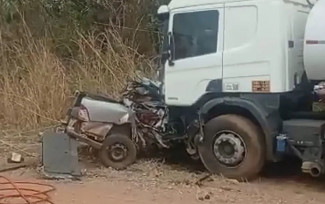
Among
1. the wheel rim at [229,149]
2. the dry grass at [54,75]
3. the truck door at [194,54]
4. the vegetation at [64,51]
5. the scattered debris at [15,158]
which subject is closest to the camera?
the wheel rim at [229,149]

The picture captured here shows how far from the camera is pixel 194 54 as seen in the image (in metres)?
10.6

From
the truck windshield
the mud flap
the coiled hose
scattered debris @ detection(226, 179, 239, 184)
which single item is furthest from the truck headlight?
scattered debris @ detection(226, 179, 239, 184)

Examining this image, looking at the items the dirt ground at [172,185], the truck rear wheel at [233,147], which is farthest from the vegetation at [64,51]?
the truck rear wheel at [233,147]

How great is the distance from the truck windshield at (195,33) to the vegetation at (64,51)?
3.75 metres

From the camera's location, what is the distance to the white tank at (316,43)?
31.4 ft

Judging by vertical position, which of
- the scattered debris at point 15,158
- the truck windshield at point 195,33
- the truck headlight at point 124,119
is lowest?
the scattered debris at point 15,158

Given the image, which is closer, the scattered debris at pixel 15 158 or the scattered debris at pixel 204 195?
the scattered debris at pixel 204 195

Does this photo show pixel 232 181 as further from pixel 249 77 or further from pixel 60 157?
pixel 60 157

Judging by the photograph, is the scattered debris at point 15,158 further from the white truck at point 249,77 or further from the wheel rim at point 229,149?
the wheel rim at point 229,149

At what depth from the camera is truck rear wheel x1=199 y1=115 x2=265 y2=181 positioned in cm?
1005

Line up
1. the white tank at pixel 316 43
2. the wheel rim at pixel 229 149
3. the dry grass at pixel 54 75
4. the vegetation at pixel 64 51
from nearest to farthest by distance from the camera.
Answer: the white tank at pixel 316 43 → the wheel rim at pixel 229 149 → the dry grass at pixel 54 75 → the vegetation at pixel 64 51

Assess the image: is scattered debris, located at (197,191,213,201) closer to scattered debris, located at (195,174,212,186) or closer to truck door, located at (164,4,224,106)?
scattered debris, located at (195,174,212,186)

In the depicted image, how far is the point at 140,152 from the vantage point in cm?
1186

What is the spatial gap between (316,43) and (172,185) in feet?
9.17
